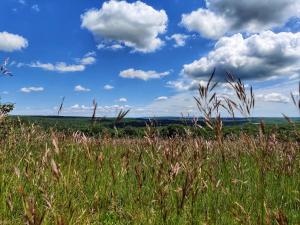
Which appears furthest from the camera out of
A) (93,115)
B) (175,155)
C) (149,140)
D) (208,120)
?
(149,140)

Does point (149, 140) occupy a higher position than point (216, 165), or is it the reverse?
point (149, 140)

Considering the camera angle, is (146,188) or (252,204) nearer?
(252,204)

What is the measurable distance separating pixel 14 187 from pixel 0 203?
1.58 feet

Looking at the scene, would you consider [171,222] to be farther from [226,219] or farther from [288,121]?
[288,121]

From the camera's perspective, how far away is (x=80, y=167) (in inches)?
200

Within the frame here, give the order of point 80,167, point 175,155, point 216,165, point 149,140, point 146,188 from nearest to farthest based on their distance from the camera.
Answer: point 175,155 < point 149,140 < point 146,188 < point 80,167 < point 216,165

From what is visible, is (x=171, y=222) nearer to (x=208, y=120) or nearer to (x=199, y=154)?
(x=199, y=154)

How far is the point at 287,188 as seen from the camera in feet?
15.4

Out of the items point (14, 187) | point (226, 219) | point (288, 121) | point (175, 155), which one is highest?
point (288, 121)

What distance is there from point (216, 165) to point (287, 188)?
150 centimetres

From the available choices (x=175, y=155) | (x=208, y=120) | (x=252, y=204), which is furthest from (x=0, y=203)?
(x=252, y=204)

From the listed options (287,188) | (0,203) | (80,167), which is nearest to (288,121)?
(287,188)

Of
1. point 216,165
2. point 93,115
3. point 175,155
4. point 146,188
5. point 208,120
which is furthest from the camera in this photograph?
point 216,165

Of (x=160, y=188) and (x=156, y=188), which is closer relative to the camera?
(x=160, y=188)
